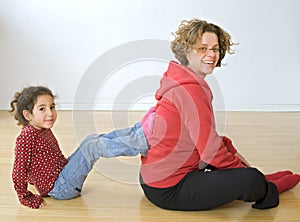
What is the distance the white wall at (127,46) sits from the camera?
3016 mm

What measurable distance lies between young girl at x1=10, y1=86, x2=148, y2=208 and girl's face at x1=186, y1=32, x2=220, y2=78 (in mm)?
291

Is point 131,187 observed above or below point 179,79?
below

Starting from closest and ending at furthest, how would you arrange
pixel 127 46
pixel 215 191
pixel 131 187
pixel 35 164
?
pixel 215 191 < pixel 35 164 < pixel 131 187 < pixel 127 46

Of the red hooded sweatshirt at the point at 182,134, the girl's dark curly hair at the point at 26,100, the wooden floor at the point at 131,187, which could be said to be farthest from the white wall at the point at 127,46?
the red hooded sweatshirt at the point at 182,134

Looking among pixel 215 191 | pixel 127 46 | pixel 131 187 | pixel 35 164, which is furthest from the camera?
pixel 127 46

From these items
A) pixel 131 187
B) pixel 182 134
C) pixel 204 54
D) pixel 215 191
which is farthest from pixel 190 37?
pixel 131 187

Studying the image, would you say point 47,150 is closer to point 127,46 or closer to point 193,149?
point 193,149

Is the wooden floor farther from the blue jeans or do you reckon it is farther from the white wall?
the white wall

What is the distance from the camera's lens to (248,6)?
300 cm

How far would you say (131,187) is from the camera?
1.73 metres

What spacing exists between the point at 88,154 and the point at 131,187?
0.26 m

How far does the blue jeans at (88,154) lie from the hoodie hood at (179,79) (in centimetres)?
18

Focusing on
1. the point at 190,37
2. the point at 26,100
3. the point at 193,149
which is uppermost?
the point at 190,37

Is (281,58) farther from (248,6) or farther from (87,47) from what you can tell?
(87,47)
